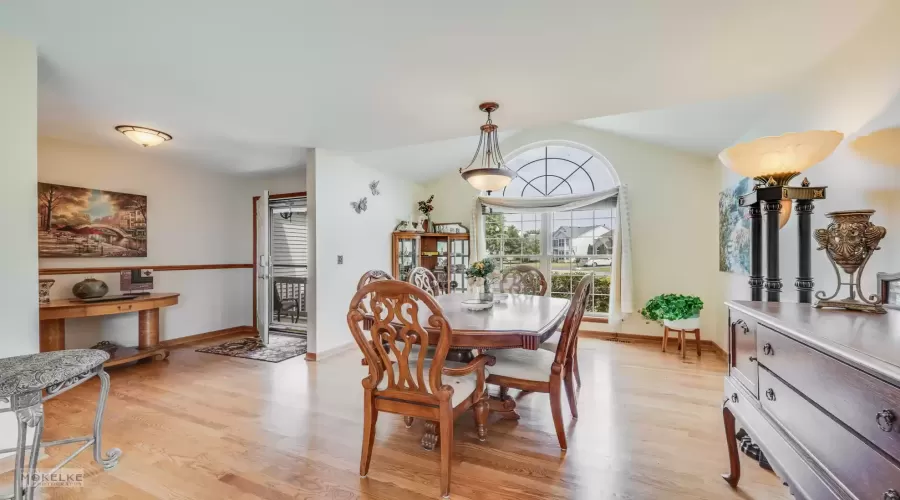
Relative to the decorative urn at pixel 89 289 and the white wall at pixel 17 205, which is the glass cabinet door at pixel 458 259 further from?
the white wall at pixel 17 205

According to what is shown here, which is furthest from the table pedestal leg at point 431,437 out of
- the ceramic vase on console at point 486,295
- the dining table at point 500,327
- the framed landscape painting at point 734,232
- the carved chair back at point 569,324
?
the framed landscape painting at point 734,232

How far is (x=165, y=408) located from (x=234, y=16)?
8.45 feet

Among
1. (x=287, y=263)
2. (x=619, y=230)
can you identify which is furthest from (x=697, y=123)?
(x=287, y=263)

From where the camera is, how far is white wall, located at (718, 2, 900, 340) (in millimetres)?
1594

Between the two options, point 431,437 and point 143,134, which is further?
point 143,134

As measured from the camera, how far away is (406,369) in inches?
67.6

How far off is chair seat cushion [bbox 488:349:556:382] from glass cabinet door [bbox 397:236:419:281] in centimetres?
294

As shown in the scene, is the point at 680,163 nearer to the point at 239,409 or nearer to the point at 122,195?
the point at 239,409

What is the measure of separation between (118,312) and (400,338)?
323 centimetres

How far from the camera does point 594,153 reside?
488cm

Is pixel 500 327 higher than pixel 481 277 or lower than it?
lower

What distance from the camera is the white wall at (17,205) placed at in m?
1.83

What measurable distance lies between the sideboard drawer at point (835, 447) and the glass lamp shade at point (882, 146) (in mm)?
1184

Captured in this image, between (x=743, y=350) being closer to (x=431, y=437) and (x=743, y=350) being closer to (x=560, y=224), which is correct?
(x=431, y=437)
